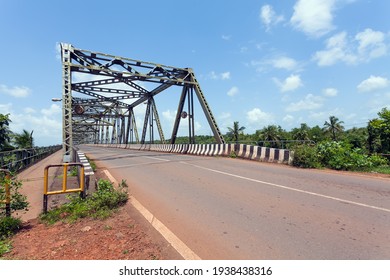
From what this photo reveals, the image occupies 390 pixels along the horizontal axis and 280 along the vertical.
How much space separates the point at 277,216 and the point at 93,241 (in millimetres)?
3230

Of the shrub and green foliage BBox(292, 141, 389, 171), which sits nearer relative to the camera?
the shrub

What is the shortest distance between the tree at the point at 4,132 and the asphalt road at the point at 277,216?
23358 millimetres

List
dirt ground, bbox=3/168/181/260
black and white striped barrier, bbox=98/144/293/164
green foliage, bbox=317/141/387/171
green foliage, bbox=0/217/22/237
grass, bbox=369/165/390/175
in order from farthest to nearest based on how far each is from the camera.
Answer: black and white striped barrier, bbox=98/144/293/164, green foliage, bbox=317/141/387/171, grass, bbox=369/165/390/175, green foliage, bbox=0/217/22/237, dirt ground, bbox=3/168/181/260

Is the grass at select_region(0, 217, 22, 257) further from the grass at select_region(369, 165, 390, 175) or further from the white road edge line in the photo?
the grass at select_region(369, 165, 390, 175)

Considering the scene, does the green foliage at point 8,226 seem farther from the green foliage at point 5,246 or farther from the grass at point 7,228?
the green foliage at point 5,246

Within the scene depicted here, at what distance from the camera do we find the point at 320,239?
10.9 ft

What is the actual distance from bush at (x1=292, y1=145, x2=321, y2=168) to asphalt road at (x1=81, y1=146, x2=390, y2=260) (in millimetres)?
3011

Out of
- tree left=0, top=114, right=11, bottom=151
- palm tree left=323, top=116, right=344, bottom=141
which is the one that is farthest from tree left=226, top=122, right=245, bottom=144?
tree left=0, top=114, right=11, bottom=151

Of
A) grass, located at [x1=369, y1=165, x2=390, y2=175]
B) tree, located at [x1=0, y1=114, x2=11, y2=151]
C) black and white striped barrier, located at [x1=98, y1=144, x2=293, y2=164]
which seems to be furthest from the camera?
tree, located at [x1=0, y1=114, x2=11, y2=151]

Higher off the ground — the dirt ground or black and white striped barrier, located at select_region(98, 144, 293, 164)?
black and white striped barrier, located at select_region(98, 144, 293, 164)

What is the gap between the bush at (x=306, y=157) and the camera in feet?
34.2

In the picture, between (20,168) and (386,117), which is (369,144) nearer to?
(386,117)

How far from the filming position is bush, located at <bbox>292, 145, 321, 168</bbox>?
1041 centimetres
